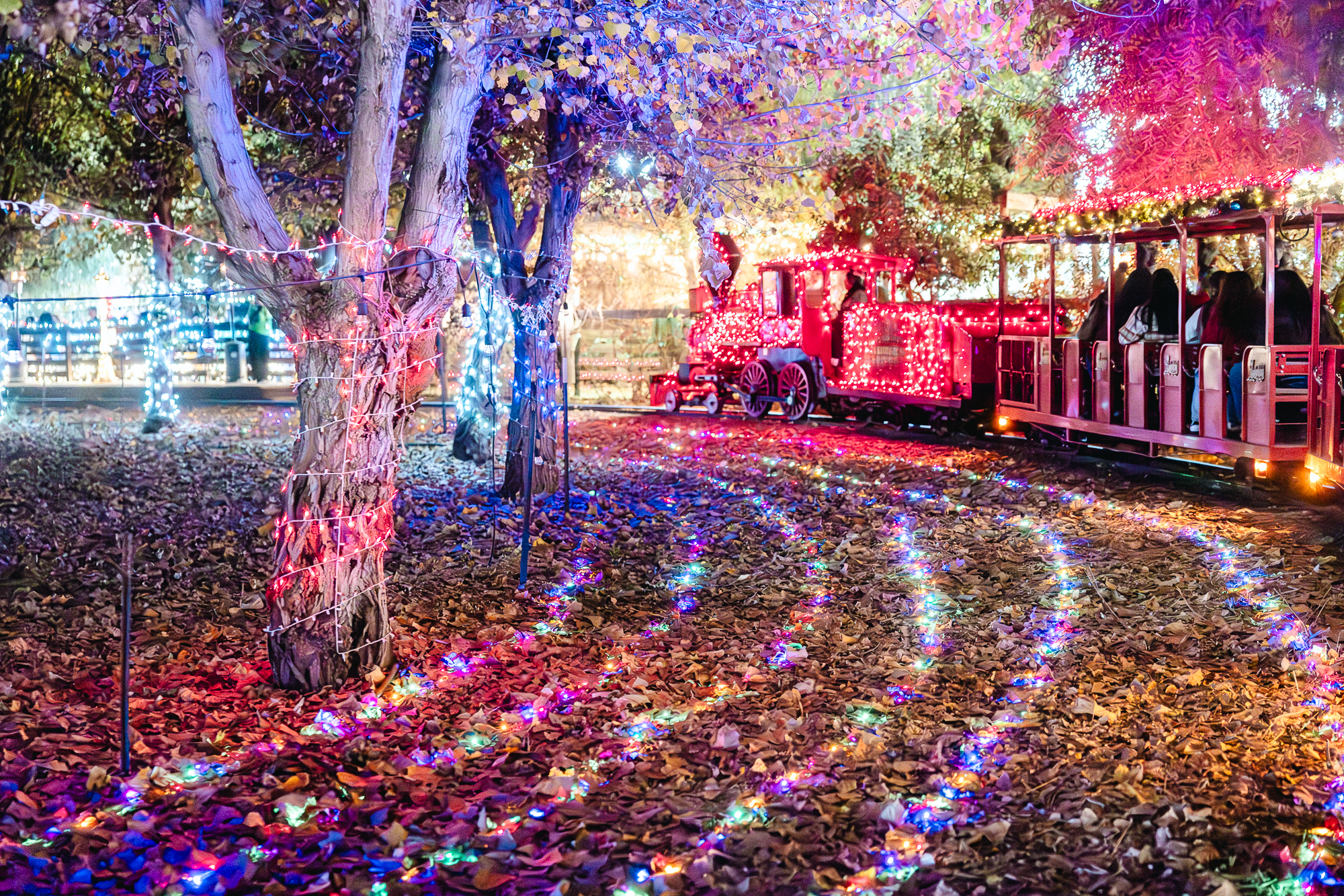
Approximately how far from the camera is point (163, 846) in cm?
416

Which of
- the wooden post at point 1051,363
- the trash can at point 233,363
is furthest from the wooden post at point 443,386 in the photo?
the trash can at point 233,363

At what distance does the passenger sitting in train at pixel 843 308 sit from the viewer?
1991cm

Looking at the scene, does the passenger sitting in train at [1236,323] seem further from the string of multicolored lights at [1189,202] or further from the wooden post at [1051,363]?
the wooden post at [1051,363]

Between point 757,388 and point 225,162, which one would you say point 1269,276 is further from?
point 757,388

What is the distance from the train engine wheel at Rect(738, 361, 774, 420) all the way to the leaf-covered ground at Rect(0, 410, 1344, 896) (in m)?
11.3

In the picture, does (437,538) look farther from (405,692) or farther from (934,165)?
(934,165)

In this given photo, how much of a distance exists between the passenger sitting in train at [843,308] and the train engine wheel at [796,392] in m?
0.66

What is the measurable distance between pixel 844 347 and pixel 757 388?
8.53 ft

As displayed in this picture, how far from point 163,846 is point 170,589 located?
433 centimetres

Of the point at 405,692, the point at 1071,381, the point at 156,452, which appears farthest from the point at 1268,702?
the point at 156,452

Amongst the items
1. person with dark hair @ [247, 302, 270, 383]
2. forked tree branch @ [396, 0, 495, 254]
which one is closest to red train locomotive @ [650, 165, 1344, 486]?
forked tree branch @ [396, 0, 495, 254]

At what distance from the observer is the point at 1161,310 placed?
39.2 feet

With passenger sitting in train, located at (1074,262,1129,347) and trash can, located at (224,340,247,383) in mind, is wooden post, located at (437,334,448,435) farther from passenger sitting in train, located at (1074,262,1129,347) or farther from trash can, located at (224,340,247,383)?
trash can, located at (224,340,247,383)

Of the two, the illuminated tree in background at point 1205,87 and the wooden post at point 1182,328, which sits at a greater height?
the illuminated tree in background at point 1205,87
